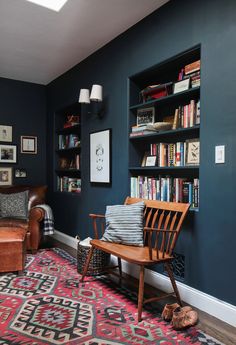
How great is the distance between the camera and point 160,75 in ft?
9.61

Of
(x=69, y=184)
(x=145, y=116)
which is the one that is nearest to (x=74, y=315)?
(x=145, y=116)

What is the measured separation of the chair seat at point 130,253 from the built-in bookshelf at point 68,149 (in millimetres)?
1820

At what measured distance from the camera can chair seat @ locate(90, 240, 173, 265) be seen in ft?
6.68

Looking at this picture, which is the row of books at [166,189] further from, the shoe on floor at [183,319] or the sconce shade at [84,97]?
the sconce shade at [84,97]

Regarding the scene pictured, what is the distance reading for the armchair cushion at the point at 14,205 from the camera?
378cm

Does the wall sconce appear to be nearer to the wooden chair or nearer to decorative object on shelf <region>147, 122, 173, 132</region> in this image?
decorative object on shelf <region>147, 122, 173, 132</region>

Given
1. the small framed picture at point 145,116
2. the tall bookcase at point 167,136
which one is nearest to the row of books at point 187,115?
the tall bookcase at point 167,136

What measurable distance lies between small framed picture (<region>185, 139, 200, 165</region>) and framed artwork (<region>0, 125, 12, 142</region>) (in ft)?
10.8

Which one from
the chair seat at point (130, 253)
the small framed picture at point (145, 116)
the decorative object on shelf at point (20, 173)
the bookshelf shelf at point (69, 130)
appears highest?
the bookshelf shelf at point (69, 130)

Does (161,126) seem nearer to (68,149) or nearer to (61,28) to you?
(61,28)

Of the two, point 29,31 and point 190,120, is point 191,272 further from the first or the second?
point 29,31

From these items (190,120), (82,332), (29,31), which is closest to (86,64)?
(29,31)

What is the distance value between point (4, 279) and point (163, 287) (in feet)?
5.07

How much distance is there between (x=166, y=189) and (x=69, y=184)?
218cm
